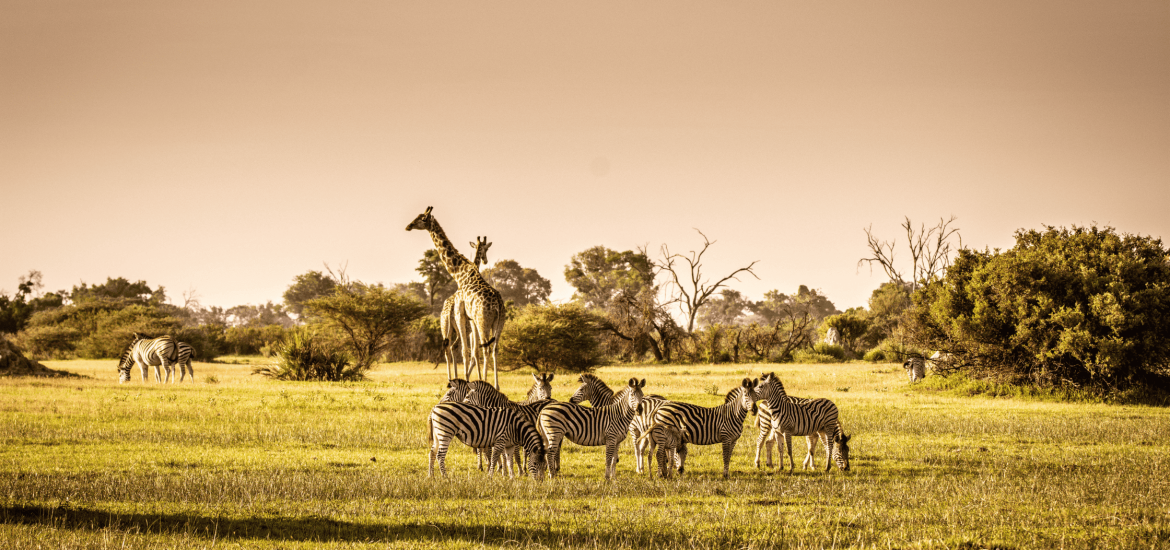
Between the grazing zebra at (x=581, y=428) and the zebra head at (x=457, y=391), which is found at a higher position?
the zebra head at (x=457, y=391)

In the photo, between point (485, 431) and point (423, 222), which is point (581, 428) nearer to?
point (485, 431)

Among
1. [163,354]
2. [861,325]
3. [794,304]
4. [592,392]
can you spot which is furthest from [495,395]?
[794,304]

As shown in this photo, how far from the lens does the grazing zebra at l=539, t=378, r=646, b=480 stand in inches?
453

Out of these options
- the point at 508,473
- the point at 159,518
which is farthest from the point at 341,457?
the point at 159,518

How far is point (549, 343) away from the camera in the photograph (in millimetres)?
37812

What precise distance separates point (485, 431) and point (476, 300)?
9558 mm

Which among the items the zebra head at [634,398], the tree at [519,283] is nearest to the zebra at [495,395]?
the zebra head at [634,398]

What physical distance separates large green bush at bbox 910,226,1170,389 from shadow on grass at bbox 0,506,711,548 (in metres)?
20.2

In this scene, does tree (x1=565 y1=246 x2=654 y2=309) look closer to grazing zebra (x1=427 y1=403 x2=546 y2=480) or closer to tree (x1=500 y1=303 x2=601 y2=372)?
tree (x1=500 y1=303 x2=601 y2=372)

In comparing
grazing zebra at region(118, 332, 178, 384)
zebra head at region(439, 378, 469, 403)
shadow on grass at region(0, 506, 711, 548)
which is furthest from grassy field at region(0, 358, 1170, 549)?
grazing zebra at region(118, 332, 178, 384)

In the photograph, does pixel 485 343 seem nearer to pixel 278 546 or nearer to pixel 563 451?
pixel 563 451

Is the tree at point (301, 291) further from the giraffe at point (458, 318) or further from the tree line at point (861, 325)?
the giraffe at point (458, 318)

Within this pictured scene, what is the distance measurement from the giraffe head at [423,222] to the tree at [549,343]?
15.5m

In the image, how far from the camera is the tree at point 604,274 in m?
80.5
